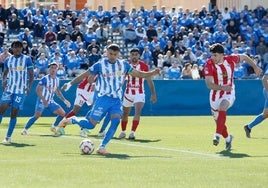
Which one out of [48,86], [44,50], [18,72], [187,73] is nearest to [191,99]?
[187,73]

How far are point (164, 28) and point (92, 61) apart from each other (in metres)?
6.36

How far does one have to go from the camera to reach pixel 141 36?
39281 mm

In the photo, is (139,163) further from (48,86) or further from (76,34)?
(76,34)

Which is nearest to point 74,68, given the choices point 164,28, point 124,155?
point 164,28

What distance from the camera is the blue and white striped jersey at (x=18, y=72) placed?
748 inches

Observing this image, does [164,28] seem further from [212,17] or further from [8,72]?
[8,72]

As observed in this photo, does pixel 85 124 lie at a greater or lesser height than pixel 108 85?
lesser

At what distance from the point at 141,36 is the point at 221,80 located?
22.0 metres

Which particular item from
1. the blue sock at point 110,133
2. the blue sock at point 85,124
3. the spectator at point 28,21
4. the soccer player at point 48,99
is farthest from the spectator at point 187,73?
the blue sock at point 110,133

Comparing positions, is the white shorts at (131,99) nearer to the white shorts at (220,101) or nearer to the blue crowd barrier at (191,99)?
the white shorts at (220,101)

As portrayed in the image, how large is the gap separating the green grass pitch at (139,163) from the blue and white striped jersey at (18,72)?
1.16m

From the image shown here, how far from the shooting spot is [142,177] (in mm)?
12281

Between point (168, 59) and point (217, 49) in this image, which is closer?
point (217, 49)

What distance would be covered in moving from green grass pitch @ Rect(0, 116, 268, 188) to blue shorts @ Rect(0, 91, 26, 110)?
812 mm
